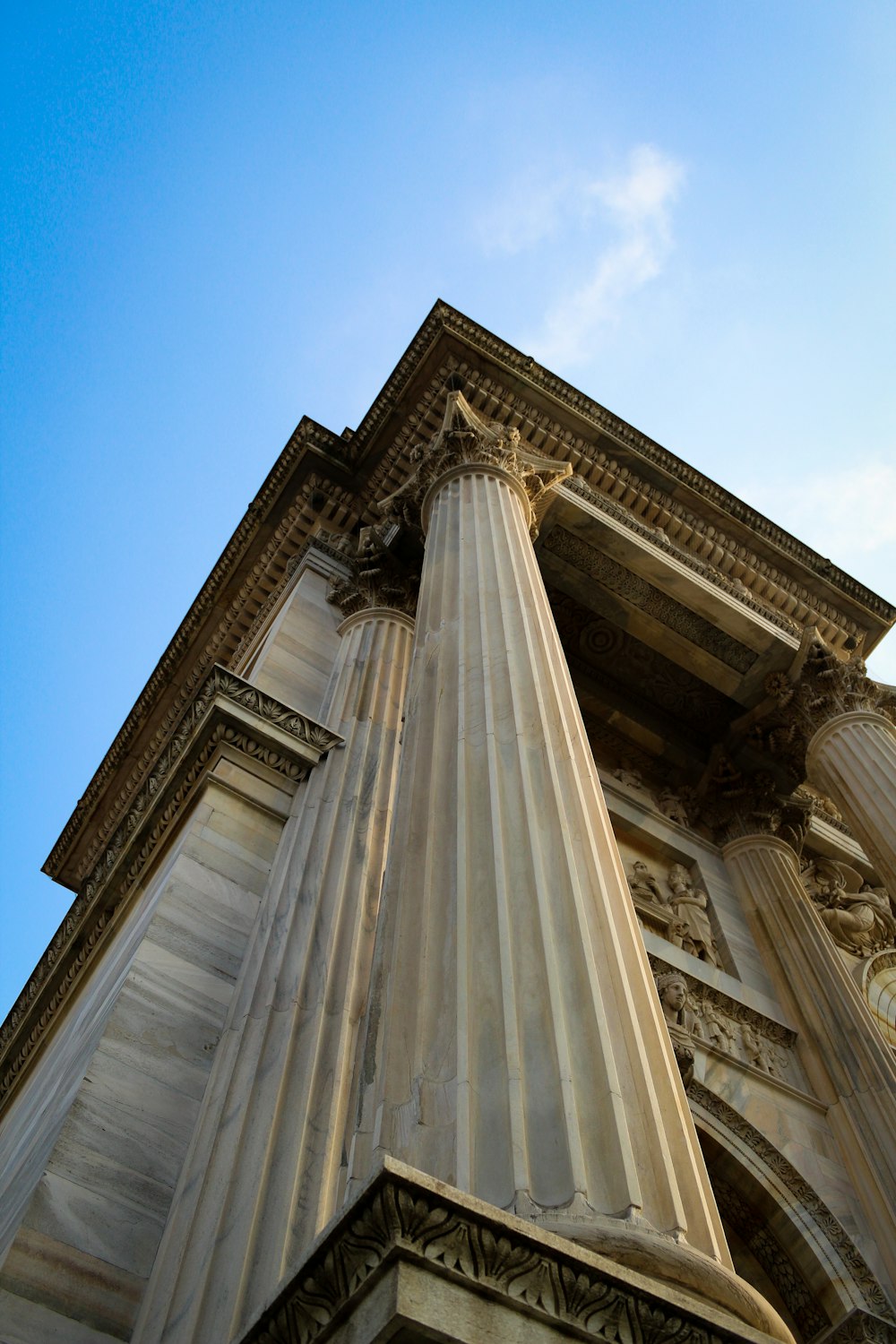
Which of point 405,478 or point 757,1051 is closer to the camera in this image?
point 757,1051

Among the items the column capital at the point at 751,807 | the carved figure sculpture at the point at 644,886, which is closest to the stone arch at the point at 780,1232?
the carved figure sculpture at the point at 644,886

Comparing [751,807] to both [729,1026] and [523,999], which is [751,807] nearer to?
[729,1026]

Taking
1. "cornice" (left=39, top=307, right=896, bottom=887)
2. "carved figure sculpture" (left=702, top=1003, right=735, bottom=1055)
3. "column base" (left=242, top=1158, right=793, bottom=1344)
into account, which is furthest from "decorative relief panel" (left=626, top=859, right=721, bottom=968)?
"column base" (left=242, top=1158, right=793, bottom=1344)

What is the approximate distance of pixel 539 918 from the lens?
5066mm

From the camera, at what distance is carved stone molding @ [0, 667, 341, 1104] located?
9477 millimetres

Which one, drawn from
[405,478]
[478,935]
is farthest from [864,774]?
[478,935]

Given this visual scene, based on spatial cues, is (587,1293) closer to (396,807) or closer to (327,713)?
(396,807)

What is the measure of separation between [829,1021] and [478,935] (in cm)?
826

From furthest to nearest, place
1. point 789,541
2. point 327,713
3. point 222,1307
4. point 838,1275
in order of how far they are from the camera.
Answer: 1. point 789,541
2. point 327,713
3. point 838,1275
4. point 222,1307

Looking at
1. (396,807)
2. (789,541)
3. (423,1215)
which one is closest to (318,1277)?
(423,1215)

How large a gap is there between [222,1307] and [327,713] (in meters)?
6.58

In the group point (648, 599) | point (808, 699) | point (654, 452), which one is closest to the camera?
point (808, 699)

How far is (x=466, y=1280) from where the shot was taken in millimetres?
3002

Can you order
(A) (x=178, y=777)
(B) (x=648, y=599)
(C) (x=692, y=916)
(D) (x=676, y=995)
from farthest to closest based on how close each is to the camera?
(B) (x=648, y=599) < (C) (x=692, y=916) < (D) (x=676, y=995) < (A) (x=178, y=777)
